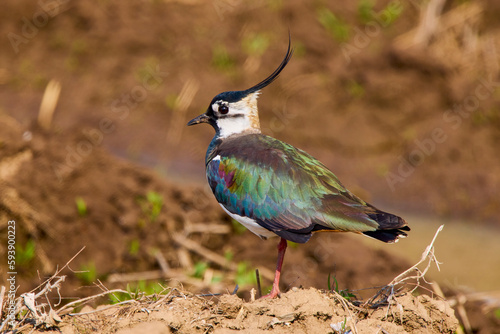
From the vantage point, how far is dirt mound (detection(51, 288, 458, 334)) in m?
4.61

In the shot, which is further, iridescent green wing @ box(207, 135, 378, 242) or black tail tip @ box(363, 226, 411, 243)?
iridescent green wing @ box(207, 135, 378, 242)

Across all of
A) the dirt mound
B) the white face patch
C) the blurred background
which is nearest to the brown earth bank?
the blurred background

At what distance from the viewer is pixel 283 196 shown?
5344 mm

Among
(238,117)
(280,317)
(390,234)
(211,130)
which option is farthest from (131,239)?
(211,130)

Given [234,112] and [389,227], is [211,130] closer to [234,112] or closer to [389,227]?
[234,112]

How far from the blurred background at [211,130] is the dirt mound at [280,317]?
2.96 metres

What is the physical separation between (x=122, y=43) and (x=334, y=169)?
219 inches

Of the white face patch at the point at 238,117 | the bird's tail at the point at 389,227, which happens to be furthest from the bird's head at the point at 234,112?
the bird's tail at the point at 389,227

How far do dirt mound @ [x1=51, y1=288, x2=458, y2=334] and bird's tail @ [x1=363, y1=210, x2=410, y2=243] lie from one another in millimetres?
444

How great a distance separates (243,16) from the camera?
46.4ft

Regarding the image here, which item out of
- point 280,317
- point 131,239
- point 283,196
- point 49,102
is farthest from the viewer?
point 49,102

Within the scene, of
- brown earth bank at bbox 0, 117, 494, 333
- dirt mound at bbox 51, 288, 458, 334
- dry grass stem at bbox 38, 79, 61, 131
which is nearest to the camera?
dirt mound at bbox 51, 288, 458, 334

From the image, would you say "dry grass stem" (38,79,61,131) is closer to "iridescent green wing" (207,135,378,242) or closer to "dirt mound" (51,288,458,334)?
"iridescent green wing" (207,135,378,242)

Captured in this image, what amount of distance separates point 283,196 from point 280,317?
1064 millimetres
